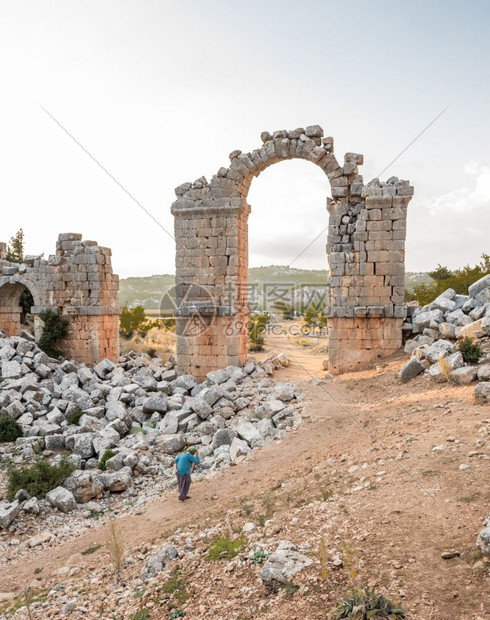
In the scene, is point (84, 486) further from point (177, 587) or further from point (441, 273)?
point (441, 273)

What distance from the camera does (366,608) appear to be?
269 cm

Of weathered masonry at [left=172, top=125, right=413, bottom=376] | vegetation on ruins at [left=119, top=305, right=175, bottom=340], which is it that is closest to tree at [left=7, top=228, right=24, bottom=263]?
vegetation on ruins at [left=119, top=305, right=175, bottom=340]

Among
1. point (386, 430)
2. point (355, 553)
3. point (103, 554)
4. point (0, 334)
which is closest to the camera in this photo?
point (355, 553)

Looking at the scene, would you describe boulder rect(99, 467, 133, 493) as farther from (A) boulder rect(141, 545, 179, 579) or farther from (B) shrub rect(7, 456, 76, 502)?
(A) boulder rect(141, 545, 179, 579)

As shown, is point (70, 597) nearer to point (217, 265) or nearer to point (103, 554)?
point (103, 554)

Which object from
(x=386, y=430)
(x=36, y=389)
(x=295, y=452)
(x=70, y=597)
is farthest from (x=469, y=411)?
(x=36, y=389)

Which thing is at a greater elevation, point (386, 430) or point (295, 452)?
point (386, 430)

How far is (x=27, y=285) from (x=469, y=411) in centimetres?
1387

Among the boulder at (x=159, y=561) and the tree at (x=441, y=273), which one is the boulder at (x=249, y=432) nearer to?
the boulder at (x=159, y=561)

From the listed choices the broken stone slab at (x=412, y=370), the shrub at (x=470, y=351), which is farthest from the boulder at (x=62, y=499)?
the shrub at (x=470, y=351)

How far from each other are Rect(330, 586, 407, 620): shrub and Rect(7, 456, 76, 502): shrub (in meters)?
5.98

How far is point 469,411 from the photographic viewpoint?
19.8ft

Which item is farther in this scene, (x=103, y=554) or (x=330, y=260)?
(x=330, y=260)

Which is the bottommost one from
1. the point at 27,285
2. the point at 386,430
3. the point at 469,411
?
the point at 386,430
